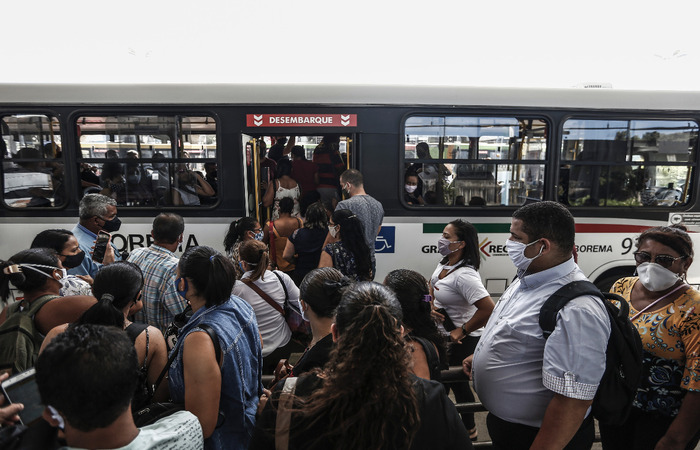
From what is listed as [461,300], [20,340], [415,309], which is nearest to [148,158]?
[20,340]

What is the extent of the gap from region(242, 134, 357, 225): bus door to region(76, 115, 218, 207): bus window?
1.43ft

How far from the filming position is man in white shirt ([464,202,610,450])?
1673 mm

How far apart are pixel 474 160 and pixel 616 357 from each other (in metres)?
3.49

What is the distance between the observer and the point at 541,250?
1912mm

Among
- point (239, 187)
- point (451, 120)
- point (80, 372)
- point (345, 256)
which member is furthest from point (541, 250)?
point (239, 187)

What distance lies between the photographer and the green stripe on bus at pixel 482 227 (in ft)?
16.6

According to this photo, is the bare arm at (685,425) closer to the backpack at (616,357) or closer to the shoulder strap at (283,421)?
the backpack at (616,357)

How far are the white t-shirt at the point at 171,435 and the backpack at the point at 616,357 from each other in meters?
1.42

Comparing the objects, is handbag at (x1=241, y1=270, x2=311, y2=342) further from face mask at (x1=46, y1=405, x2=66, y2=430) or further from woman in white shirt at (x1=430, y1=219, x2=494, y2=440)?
face mask at (x1=46, y1=405, x2=66, y2=430)

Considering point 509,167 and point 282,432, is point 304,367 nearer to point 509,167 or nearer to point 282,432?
point 282,432

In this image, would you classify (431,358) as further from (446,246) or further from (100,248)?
(100,248)

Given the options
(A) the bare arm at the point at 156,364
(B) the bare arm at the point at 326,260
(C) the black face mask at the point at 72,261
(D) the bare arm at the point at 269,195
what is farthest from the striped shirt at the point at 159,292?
(D) the bare arm at the point at 269,195

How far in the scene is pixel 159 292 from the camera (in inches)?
119

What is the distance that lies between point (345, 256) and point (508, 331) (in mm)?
2105
